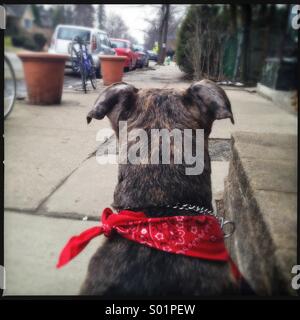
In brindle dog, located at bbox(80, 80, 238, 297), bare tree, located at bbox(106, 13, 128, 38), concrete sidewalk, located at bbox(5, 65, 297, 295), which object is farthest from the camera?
concrete sidewalk, located at bbox(5, 65, 297, 295)

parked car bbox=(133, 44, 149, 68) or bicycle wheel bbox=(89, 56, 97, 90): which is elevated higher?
parked car bbox=(133, 44, 149, 68)

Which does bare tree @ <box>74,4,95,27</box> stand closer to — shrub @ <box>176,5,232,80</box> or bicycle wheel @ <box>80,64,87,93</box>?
bicycle wheel @ <box>80,64,87,93</box>

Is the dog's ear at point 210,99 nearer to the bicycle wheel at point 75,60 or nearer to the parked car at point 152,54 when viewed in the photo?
the parked car at point 152,54

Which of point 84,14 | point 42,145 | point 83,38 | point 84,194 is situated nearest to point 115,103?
point 83,38

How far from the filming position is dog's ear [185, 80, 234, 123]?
1.73 meters

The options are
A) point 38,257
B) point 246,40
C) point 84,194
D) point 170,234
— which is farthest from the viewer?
point 84,194

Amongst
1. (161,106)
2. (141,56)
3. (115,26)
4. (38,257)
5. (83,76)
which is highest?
(115,26)

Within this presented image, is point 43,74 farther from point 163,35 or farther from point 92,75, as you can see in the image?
point 163,35

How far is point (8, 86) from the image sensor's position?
1628 millimetres

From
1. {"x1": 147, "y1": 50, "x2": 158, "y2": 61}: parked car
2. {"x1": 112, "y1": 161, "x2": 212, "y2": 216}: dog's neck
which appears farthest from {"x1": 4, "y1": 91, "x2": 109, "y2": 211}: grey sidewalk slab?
{"x1": 112, "y1": 161, "x2": 212, "y2": 216}: dog's neck

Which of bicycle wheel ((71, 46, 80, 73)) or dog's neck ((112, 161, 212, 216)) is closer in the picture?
dog's neck ((112, 161, 212, 216))

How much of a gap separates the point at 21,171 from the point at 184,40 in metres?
1.01

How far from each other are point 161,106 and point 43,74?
553 mm

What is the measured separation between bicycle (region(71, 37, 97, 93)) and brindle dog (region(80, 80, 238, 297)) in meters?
0.17
